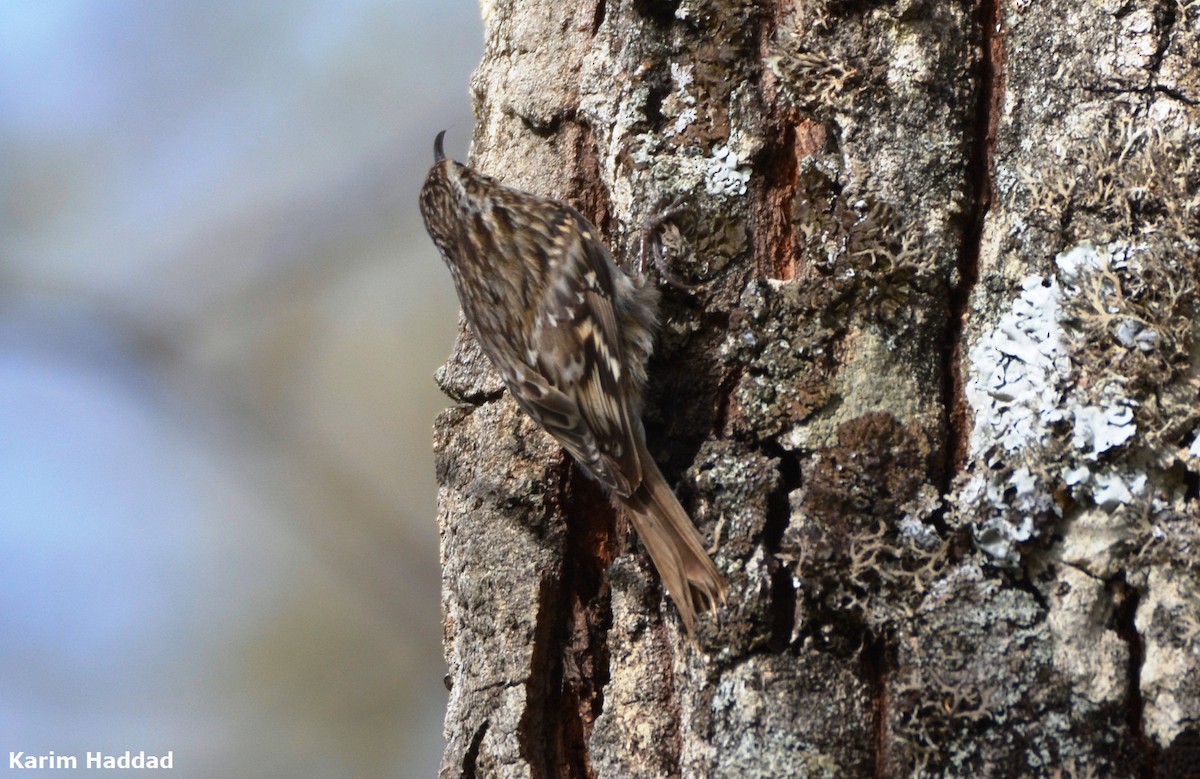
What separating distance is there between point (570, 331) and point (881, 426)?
0.77 m

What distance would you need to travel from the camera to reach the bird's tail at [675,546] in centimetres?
157

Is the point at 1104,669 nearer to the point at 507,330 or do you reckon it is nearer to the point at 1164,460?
the point at 1164,460

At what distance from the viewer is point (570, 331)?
7.10ft

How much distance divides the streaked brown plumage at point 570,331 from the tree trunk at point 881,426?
0.20ft

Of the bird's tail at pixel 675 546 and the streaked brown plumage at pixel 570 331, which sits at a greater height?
the streaked brown plumage at pixel 570 331

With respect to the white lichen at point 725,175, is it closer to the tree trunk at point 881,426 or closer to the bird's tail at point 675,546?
the tree trunk at point 881,426

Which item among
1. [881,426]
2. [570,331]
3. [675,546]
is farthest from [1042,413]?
[570,331]

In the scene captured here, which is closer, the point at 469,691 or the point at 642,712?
the point at 642,712

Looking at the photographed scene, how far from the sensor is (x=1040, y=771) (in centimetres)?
134

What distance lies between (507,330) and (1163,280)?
1137 millimetres

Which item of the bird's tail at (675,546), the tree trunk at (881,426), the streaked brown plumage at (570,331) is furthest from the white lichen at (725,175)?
the bird's tail at (675,546)

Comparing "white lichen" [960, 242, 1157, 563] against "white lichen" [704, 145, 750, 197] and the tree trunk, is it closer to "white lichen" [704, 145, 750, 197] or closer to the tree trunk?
the tree trunk

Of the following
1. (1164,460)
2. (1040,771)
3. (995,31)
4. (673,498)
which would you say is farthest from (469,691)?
(995,31)

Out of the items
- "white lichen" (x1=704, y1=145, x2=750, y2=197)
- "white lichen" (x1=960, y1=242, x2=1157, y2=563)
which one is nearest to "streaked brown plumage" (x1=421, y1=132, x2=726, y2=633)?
"white lichen" (x1=704, y1=145, x2=750, y2=197)
